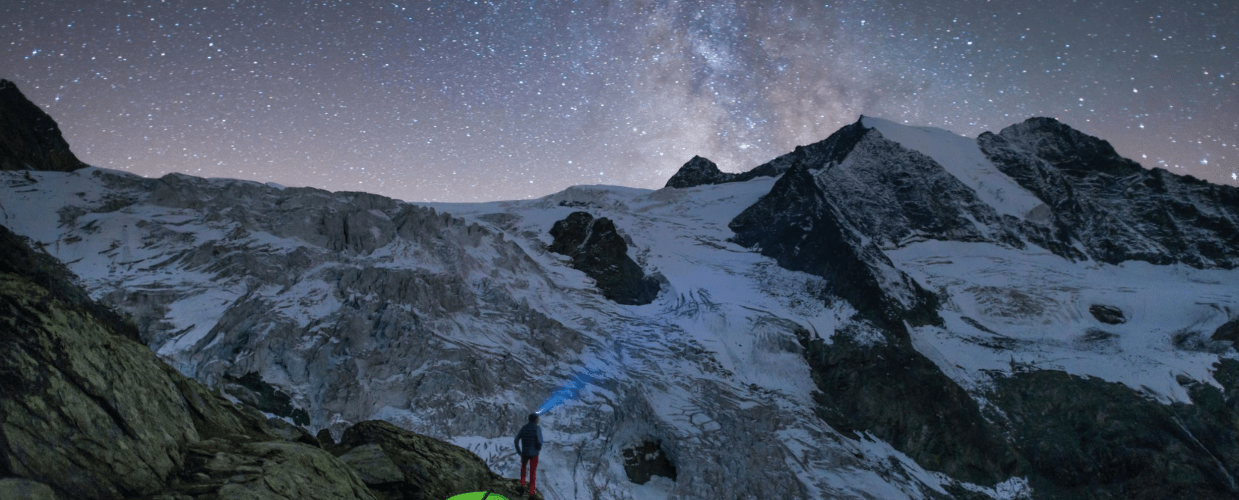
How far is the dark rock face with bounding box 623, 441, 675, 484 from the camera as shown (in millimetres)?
46250

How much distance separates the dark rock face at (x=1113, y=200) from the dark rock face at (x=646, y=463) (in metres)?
77.8

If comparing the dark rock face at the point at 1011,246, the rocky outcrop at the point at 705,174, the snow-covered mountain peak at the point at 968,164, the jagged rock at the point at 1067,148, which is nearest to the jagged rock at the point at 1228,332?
the dark rock face at the point at 1011,246

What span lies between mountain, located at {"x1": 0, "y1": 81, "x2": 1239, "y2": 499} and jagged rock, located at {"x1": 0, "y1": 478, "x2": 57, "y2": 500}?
73.0 ft

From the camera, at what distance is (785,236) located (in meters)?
91.9

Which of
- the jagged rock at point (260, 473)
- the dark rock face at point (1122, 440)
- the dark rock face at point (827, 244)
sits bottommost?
the dark rock face at point (1122, 440)

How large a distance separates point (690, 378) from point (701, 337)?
754cm

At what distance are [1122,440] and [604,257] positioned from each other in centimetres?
4958

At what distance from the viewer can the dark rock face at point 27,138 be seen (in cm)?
6070

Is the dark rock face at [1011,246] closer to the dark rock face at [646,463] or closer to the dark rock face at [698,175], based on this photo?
the dark rock face at [646,463]

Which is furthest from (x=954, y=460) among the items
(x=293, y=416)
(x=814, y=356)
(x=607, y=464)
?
(x=293, y=416)

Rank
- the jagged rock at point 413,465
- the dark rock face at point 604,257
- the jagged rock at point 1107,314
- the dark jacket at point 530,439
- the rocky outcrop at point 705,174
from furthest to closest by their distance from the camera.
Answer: the rocky outcrop at point 705,174 < the jagged rock at point 1107,314 < the dark rock face at point 604,257 < the dark jacket at point 530,439 < the jagged rock at point 413,465

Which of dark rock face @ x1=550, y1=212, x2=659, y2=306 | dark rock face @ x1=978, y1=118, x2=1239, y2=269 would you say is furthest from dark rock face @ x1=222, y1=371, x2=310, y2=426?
dark rock face @ x1=978, y1=118, x2=1239, y2=269

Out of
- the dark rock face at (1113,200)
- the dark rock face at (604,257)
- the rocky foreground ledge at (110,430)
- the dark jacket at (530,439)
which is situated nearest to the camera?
the rocky foreground ledge at (110,430)

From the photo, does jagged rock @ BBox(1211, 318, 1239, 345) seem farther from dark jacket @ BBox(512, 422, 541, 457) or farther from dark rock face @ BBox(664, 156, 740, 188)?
dark rock face @ BBox(664, 156, 740, 188)
